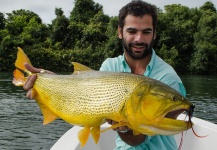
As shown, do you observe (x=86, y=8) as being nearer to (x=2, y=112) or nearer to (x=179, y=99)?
(x=2, y=112)

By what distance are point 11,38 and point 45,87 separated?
136 feet

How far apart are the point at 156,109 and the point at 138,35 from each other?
3.48 feet

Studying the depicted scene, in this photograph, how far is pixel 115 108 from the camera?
7.15 feet

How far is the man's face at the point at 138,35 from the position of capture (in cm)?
297

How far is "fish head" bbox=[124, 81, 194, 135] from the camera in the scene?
2.04 m

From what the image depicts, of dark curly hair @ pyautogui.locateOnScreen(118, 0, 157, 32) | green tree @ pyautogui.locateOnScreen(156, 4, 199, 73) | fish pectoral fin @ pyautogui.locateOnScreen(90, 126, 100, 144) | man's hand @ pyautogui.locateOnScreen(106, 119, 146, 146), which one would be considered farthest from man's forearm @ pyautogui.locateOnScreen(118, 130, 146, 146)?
green tree @ pyautogui.locateOnScreen(156, 4, 199, 73)

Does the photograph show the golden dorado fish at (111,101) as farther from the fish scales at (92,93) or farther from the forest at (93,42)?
the forest at (93,42)

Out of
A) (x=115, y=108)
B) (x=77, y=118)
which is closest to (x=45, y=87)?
(x=77, y=118)

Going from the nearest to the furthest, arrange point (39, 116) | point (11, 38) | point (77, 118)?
point (77, 118), point (39, 116), point (11, 38)

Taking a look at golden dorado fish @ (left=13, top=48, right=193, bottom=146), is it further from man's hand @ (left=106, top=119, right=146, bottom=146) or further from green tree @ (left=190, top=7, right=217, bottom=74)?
green tree @ (left=190, top=7, right=217, bottom=74)

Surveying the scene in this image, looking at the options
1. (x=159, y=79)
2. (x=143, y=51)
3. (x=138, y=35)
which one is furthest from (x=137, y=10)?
(x=159, y=79)

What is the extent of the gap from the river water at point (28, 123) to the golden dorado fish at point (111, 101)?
903 cm

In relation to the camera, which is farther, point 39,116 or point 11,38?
point 11,38

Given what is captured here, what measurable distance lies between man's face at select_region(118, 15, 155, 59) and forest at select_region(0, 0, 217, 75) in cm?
3928
